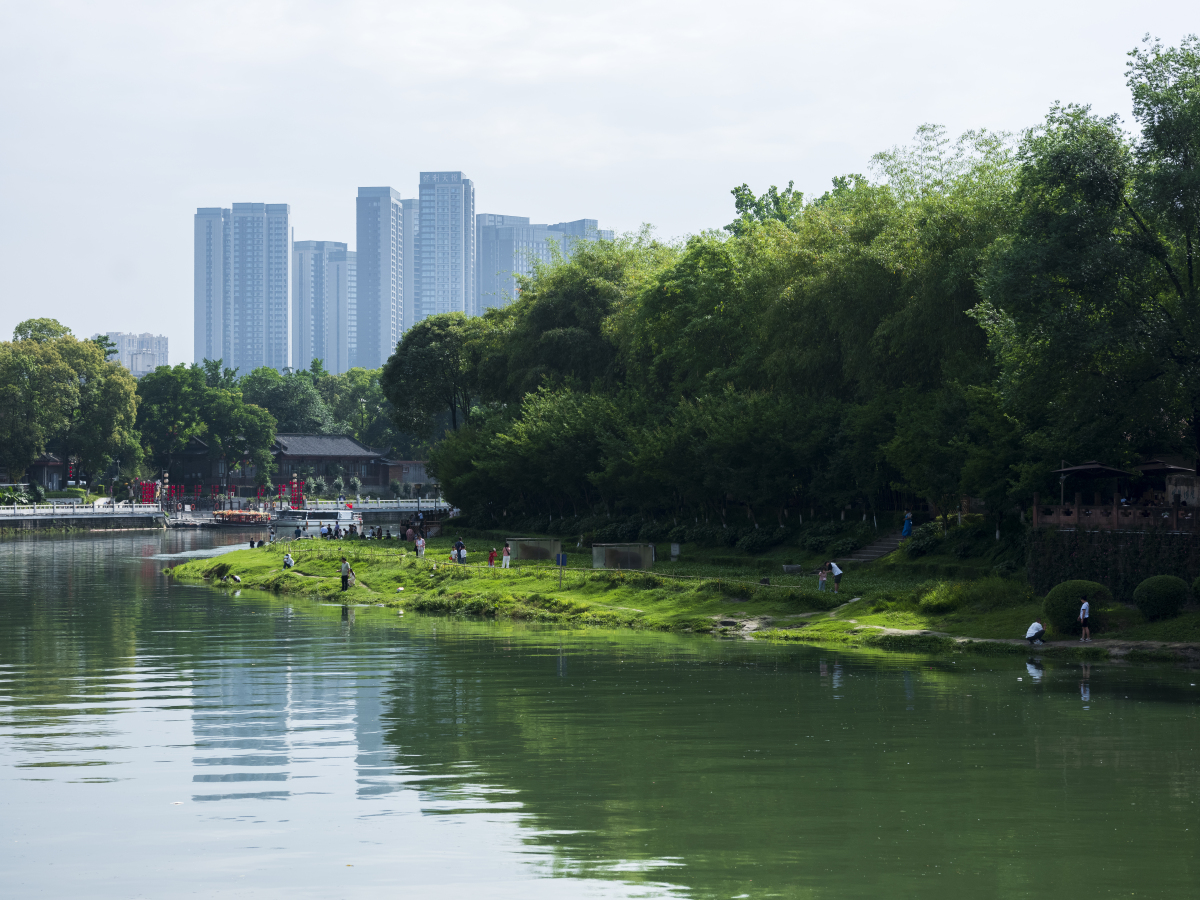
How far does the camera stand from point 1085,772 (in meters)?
19.6

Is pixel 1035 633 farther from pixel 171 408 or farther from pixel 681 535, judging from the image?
pixel 171 408

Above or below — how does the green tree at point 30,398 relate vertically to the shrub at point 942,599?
above

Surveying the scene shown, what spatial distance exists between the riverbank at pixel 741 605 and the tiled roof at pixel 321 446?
278ft

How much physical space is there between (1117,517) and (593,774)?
22.7m

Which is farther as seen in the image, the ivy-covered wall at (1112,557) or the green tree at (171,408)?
the green tree at (171,408)

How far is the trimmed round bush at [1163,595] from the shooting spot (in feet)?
106

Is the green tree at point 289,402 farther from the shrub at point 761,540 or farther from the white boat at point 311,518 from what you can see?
the shrub at point 761,540

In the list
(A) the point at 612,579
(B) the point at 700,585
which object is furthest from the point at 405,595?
(B) the point at 700,585

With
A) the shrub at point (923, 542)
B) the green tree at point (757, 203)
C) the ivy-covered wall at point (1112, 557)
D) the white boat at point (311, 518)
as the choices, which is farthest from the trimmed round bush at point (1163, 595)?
the white boat at point (311, 518)

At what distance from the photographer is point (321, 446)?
5679 inches

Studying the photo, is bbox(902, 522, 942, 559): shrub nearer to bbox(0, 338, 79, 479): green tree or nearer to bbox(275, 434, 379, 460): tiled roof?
bbox(0, 338, 79, 479): green tree

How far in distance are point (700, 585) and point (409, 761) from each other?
22.9m

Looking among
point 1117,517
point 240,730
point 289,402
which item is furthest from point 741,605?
point 289,402

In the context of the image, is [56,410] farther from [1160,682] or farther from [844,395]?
[1160,682]
